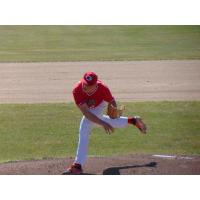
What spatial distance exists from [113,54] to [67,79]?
5962 mm

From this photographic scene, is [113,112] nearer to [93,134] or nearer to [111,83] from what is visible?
[93,134]

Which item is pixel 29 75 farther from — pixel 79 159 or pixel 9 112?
pixel 79 159

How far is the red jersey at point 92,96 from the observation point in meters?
7.90

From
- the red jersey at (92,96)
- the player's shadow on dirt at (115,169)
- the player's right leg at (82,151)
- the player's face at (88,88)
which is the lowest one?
the player's shadow on dirt at (115,169)

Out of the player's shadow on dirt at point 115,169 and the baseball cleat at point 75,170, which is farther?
the player's shadow on dirt at point 115,169

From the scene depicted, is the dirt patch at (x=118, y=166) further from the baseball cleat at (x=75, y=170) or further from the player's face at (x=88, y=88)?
the player's face at (x=88, y=88)

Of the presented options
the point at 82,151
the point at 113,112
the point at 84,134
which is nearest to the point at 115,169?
the point at 82,151

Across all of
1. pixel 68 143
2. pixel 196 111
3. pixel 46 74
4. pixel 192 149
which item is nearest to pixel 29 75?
pixel 46 74

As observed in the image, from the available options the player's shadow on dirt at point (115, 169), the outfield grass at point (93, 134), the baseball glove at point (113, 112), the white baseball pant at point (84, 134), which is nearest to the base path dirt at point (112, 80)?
the outfield grass at point (93, 134)

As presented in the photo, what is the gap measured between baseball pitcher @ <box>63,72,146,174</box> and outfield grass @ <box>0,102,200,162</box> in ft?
5.94

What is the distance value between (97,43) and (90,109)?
18758mm

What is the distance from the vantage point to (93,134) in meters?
11.6

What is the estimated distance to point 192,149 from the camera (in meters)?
10.3

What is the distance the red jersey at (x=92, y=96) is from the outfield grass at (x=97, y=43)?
46.4ft
